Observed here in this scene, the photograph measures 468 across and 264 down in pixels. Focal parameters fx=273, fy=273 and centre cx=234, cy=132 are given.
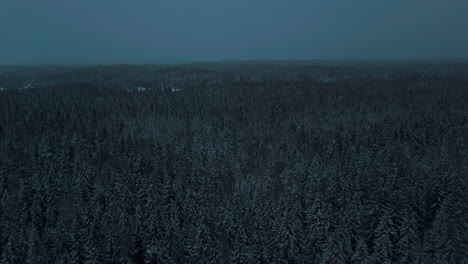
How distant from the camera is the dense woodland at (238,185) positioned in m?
22.8

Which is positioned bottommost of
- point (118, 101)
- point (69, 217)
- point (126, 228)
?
point (69, 217)

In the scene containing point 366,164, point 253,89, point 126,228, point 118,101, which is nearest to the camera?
point 126,228

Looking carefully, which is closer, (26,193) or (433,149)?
(26,193)

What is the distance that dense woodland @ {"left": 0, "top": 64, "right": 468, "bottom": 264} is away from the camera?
22.8 m

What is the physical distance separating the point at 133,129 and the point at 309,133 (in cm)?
3816

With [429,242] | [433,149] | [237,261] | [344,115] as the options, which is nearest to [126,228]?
[237,261]

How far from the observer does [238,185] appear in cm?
4103

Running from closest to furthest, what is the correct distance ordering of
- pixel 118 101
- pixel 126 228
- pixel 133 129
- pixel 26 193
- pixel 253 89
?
pixel 126 228
pixel 26 193
pixel 133 129
pixel 118 101
pixel 253 89

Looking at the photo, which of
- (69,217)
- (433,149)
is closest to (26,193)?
(69,217)

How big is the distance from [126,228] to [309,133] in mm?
39210

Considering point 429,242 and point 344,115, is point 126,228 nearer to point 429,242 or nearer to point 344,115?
point 429,242

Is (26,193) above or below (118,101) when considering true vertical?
below

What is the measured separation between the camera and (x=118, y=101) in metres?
86.8

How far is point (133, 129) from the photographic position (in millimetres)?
61094
